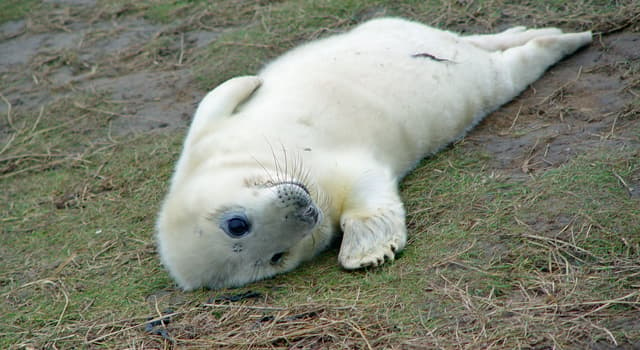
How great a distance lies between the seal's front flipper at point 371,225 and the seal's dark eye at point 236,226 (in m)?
0.52

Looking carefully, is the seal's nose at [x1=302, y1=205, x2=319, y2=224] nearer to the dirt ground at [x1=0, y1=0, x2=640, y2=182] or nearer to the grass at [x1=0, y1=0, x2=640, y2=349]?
the grass at [x1=0, y1=0, x2=640, y2=349]

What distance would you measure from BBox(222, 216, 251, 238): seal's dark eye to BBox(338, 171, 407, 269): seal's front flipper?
0.52 m

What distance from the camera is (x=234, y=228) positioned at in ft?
10.6

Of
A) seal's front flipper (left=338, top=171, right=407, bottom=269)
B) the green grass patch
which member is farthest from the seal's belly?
the green grass patch

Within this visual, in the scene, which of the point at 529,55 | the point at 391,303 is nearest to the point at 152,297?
the point at 391,303

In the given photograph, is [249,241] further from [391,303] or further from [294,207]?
[391,303]

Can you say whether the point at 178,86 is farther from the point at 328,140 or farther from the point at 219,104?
the point at 328,140

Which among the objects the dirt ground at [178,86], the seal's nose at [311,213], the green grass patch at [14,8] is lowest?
the green grass patch at [14,8]

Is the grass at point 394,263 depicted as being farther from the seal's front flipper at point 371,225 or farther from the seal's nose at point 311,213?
the seal's nose at point 311,213

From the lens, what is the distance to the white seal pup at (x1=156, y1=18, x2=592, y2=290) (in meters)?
3.31

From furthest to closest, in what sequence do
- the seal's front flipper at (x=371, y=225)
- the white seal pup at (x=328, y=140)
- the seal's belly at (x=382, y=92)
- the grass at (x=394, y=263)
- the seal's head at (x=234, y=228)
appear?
the seal's belly at (x=382, y=92)
the seal's front flipper at (x=371, y=225)
the white seal pup at (x=328, y=140)
the seal's head at (x=234, y=228)
the grass at (x=394, y=263)

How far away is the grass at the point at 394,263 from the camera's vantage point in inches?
110

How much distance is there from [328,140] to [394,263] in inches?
33.8

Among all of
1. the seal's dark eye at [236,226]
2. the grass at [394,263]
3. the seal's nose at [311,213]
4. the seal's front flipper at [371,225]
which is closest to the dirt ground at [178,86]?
the grass at [394,263]
